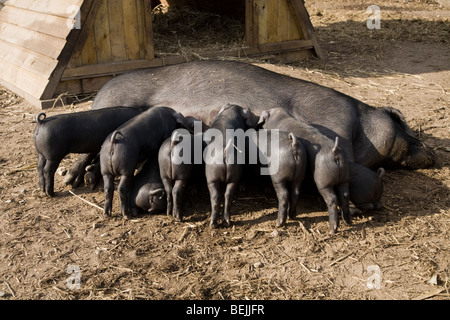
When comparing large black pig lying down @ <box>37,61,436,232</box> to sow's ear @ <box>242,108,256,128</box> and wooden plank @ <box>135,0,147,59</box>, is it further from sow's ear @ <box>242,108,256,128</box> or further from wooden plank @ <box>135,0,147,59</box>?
wooden plank @ <box>135,0,147,59</box>

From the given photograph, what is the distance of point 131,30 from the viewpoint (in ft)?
23.2

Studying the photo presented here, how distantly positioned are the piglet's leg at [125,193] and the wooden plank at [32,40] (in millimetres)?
3183

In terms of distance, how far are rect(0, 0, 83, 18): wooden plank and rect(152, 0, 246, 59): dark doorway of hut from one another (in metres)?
1.33

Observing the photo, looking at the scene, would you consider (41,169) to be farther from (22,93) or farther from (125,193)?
(22,93)

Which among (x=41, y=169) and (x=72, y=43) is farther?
(x=72, y=43)

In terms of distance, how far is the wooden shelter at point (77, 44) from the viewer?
6.50m

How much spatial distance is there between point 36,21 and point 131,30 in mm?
1227

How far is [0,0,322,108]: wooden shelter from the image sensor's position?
21.3 ft
